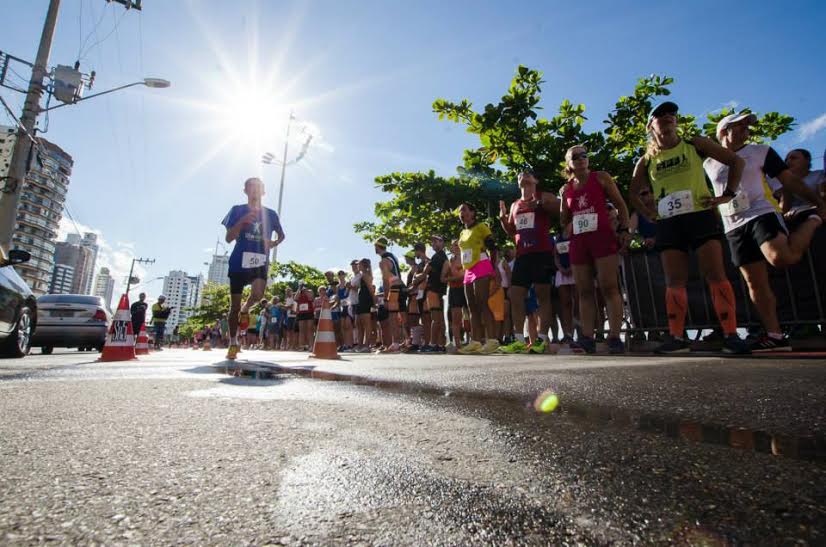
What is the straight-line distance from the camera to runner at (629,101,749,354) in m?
3.75

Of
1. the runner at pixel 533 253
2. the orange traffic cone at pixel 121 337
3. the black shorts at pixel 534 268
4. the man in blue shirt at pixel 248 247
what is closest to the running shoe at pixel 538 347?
the runner at pixel 533 253

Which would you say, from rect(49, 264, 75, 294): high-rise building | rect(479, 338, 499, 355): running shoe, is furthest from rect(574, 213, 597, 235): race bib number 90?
rect(49, 264, 75, 294): high-rise building

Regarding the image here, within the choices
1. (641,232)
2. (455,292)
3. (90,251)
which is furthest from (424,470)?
(90,251)

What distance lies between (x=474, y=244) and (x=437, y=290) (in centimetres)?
184

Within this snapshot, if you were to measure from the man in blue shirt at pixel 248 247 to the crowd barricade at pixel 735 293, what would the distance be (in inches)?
208

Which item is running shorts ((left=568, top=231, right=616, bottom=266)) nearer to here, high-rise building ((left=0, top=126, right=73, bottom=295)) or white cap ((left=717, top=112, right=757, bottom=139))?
white cap ((left=717, top=112, right=757, bottom=139))

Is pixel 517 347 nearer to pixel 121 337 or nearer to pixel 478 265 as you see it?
pixel 478 265

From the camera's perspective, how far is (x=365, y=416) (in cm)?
144

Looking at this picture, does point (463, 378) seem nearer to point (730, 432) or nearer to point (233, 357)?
point (730, 432)

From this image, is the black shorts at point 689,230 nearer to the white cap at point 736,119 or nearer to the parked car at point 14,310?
the white cap at point 736,119

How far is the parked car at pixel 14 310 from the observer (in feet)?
17.5

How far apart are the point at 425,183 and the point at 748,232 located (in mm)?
10488

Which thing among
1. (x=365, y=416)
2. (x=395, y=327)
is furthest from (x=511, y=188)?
(x=365, y=416)

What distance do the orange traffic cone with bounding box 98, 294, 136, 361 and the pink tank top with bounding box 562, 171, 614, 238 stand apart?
506 cm
